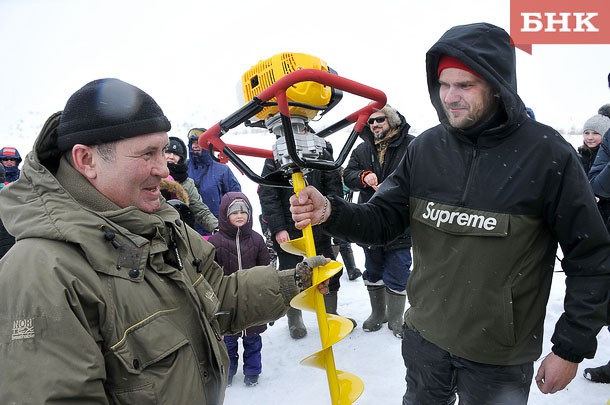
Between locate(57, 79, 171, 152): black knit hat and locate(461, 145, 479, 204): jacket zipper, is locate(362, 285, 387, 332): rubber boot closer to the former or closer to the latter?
locate(461, 145, 479, 204): jacket zipper

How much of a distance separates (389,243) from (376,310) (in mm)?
862

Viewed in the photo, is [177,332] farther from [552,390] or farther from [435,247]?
[552,390]

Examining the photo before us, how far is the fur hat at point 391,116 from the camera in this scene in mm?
3646

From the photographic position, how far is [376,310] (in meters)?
4.06

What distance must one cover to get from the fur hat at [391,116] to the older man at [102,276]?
2.60 m

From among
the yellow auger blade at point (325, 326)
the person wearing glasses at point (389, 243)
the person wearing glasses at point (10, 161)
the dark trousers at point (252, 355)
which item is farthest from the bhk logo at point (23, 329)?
the person wearing glasses at point (10, 161)

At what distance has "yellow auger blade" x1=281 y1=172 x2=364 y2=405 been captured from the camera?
1.83 m

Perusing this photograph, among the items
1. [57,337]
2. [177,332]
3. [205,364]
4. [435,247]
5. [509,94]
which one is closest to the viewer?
[57,337]

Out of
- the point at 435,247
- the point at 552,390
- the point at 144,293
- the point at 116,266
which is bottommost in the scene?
the point at 552,390

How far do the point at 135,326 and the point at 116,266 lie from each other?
193 mm

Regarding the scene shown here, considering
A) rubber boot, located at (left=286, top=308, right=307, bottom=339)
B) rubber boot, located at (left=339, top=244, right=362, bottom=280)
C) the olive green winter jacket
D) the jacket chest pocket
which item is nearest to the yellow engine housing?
the olive green winter jacket

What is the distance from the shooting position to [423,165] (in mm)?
1863

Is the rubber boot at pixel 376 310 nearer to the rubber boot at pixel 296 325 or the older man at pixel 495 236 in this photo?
the rubber boot at pixel 296 325

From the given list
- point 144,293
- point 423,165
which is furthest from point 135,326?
point 423,165
